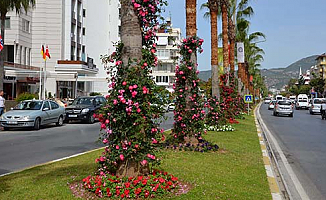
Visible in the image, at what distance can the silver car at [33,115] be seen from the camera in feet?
61.0

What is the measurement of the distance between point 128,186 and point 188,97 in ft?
21.2

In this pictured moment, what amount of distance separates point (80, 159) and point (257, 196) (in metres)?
5.12

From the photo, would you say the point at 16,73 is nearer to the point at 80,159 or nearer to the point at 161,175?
the point at 80,159

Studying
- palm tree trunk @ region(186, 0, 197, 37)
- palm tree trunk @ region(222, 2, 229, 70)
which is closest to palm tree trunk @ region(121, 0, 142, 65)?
palm tree trunk @ region(186, 0, 197, 37)

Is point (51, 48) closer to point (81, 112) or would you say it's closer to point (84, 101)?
point (84, 101)

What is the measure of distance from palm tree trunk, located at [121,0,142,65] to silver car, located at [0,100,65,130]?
1337 centimetres

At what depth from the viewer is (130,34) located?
22.2 feet

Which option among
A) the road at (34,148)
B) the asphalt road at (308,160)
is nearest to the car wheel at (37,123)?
the road at (34,148)

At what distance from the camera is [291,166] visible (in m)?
10.8

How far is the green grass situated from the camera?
6.44 m

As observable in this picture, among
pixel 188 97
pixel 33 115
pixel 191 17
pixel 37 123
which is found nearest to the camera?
pixel 188 97

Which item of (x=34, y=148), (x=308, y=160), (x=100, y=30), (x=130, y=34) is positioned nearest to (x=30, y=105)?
(x=34, y=148)

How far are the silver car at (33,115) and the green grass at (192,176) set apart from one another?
349 inches

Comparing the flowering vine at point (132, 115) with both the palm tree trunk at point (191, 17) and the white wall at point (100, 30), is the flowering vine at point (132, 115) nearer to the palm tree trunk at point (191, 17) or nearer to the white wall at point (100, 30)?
the palm tree trunk at point (191, 17)
